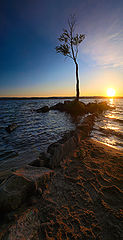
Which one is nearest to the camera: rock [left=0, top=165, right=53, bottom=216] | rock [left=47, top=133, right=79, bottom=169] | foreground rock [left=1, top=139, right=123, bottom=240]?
foreground rock [left=1, top=139, right=123, bottom=240]

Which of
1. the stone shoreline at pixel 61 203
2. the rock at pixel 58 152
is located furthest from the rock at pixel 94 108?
the stone shoreline at pixel 61 203

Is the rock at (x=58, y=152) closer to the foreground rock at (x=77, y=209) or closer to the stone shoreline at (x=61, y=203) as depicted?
the stone shoreline at (x=61, y=203)

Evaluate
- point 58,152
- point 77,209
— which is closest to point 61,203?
point 77,209

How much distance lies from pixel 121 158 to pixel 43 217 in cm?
342

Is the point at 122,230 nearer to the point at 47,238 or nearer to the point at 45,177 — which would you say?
the point at 47,238

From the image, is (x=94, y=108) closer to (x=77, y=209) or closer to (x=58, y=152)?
(x=58, y=152)

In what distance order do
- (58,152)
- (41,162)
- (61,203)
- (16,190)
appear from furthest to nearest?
(58,152), (41,162), (61,203), (16,190)

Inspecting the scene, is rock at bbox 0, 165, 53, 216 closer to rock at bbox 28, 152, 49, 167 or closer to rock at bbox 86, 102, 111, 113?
rock at bbox 28, 152, 49, 167

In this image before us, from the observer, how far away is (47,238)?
4.91 ft

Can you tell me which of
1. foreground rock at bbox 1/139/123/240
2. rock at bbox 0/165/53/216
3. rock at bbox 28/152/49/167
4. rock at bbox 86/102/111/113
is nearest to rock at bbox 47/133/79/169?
rock at bbox 28/152/49/167

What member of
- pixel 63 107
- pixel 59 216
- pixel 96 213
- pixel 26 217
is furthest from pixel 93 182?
pixel 63 107

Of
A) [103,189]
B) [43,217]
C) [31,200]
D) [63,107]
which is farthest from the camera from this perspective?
[63,107]

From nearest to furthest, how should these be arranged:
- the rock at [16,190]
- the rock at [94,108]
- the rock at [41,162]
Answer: the rock at [16,190] < the rock at [41,162] < the rock at [94,108]

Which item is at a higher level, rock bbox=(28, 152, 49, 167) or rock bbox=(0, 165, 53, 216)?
rock bbox=(0, 165, 53, 216)
